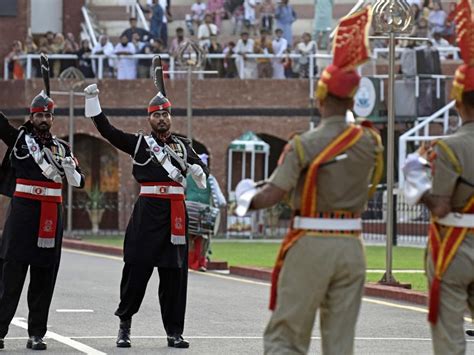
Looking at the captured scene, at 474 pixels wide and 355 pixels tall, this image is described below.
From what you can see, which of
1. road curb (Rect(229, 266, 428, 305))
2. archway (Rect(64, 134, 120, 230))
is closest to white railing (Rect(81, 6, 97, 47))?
archway (Rect(64, 134, 120, 230))

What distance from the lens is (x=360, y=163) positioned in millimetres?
9898

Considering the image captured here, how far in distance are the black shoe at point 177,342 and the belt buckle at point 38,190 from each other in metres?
1.66

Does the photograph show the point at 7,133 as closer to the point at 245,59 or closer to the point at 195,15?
the point at 245,59

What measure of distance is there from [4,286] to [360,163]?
17.5 ft

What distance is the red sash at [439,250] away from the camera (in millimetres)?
10016

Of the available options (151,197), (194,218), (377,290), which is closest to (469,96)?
(151,197)

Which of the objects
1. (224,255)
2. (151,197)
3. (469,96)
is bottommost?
(224,255)

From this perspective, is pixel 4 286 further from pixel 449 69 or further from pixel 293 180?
Result: pixel 449 69

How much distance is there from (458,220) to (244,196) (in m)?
1.38

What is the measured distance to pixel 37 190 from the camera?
47.2 feet

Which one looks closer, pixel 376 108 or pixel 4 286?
pixel 4 286

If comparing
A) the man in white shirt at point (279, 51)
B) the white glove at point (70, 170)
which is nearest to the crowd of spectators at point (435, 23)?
the man in white shirt at point (279, 51)

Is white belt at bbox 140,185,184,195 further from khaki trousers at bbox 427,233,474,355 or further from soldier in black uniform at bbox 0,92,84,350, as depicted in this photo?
khaki trousers at bbox 427,233,474,355

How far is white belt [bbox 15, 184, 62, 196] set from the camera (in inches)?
565
